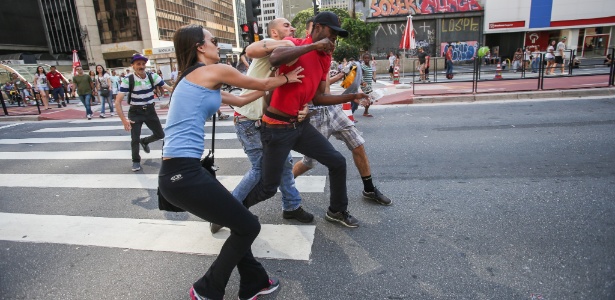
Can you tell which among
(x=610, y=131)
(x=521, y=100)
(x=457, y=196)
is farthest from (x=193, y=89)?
(x=521, y=100)

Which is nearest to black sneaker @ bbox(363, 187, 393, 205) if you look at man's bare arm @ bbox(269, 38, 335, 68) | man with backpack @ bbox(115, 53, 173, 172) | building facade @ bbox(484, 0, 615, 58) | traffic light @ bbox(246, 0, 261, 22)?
man's bare arm @ bbox(269, 38, 335, 68)

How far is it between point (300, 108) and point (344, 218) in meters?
1.23

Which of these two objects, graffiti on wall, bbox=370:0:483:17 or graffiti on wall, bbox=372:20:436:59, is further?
graffiti on wall, bbox=372:20:436:59

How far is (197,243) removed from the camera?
11.5 ft

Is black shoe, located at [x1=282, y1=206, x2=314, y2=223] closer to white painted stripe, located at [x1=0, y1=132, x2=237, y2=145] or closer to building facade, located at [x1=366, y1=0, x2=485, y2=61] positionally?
white painted stripe, located at [x1=0, y1=132, x2=237, y2=145]

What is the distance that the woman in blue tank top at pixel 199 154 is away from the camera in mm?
2264

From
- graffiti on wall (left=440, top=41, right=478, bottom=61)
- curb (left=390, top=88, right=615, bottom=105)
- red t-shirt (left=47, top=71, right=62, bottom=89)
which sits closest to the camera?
curb (left=390, top=88, right=615, bottom=105)

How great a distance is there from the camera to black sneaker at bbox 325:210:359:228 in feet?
12.0

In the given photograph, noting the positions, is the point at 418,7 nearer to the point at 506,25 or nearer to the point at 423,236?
the point at 506,25

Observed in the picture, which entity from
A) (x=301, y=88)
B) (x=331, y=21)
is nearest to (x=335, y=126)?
(x=301, y=88)

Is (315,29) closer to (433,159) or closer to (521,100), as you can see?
(433,159)

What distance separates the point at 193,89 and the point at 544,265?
2894 mm

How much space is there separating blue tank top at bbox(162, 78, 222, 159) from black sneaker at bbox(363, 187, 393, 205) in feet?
8.00

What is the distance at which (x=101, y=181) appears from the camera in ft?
18.7
